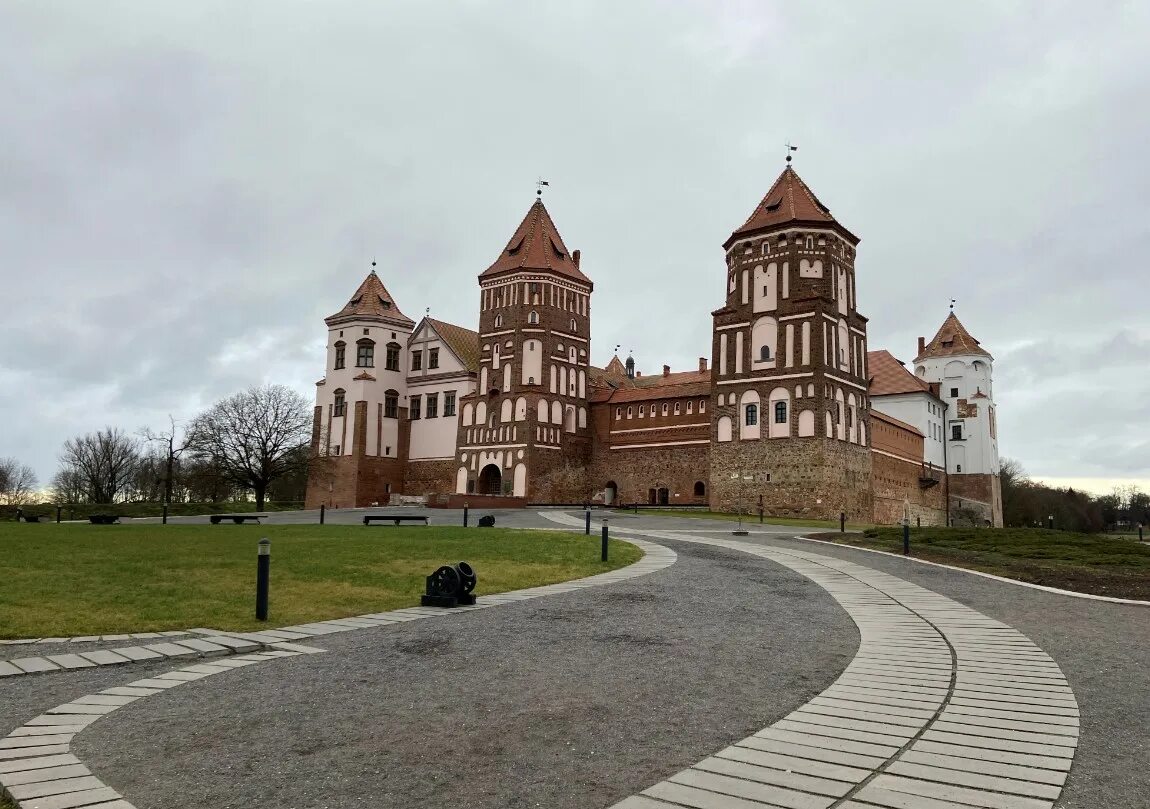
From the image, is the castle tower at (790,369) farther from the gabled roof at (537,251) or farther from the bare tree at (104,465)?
the bare tree at (104,465)

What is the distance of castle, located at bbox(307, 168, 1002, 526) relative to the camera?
1917 inches

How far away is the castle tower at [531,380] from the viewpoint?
187ft

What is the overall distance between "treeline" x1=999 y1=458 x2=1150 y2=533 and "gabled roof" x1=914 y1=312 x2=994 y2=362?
16384 millimetres

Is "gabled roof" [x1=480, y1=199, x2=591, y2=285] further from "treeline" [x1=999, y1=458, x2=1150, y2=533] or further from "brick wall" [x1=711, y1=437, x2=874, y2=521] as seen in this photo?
"treeline" [x1=999, y1=458, x2=1150, y2=533]

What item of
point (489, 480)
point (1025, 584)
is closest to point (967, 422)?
point (489, 480)

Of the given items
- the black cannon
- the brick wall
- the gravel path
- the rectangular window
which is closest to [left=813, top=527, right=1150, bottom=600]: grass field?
the gravel path

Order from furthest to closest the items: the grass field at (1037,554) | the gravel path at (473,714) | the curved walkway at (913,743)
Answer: the grass field at (1037,554) < the gravel path at (473,714) < the curved walkway at (913,743)

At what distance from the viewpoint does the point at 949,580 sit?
1479 centimetres

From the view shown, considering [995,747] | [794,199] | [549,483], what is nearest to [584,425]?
[549,483]

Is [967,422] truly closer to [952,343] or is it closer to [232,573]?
[952,343]

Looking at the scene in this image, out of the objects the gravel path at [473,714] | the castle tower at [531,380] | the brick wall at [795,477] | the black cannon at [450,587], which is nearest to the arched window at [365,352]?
the castle tower at [531,380]

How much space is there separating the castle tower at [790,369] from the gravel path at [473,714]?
39202 millimetres

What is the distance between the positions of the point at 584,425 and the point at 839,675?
177 ft

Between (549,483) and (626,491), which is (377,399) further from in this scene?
(626,491)
